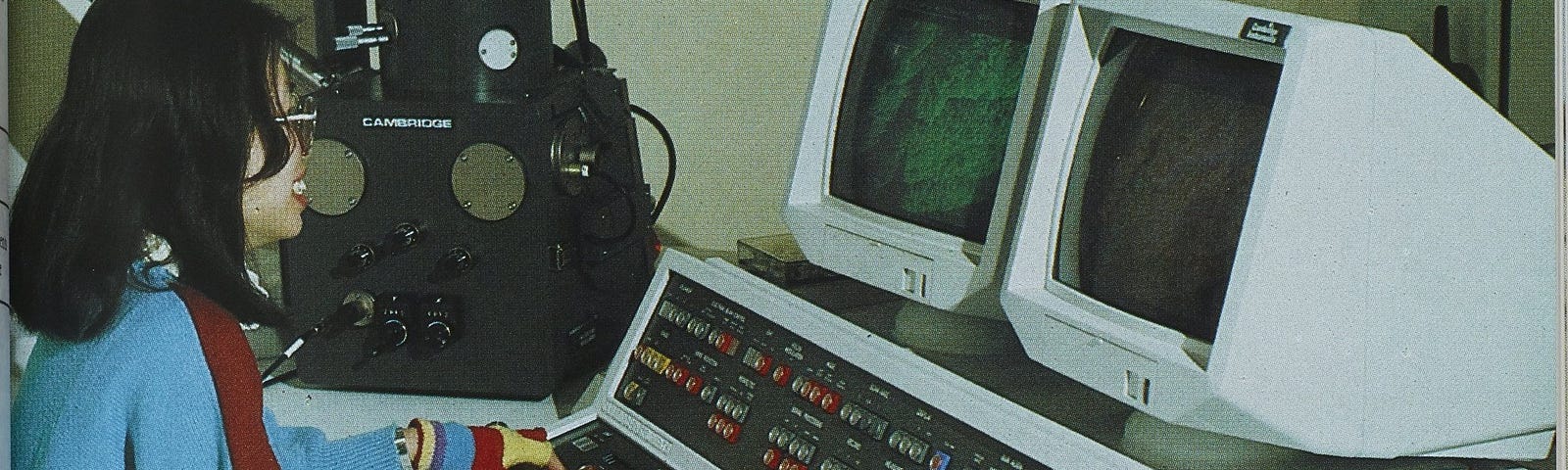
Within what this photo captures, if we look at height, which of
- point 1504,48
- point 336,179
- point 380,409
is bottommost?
point 380,409

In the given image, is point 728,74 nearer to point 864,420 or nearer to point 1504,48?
point 864,420

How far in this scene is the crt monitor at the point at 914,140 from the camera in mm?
1114

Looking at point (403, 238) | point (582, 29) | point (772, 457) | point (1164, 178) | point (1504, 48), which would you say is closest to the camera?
point (1164, 178)

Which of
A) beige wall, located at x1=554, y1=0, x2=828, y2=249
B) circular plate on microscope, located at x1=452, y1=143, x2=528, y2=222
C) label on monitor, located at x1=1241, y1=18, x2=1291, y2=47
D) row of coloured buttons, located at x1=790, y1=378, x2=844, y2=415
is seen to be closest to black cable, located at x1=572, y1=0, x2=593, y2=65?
beige wall, located at x1=554, y1=0, x2=828, y2=249

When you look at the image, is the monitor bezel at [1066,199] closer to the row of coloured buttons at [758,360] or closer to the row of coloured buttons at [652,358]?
the row of coloured buttons at [758,360]

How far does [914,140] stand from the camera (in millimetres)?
1181

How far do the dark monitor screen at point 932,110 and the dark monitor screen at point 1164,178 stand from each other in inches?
5.3

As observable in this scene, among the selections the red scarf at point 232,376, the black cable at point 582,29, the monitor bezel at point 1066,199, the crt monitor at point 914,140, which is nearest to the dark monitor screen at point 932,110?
the crt monitor at point 914,140

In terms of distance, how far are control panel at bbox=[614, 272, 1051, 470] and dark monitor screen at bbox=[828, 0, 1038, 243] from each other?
5.5 inches

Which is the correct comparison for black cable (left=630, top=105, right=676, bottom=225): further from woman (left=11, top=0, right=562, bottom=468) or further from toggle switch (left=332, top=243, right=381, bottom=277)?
woman (left=11, top=0, right=562, bottom=468)

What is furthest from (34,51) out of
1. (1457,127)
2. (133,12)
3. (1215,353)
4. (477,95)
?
(1457,127)

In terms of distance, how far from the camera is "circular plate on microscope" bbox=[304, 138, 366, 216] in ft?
4.65

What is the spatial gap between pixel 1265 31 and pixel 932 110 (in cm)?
38

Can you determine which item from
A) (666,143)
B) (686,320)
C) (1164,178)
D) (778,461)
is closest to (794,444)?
(778,461)
